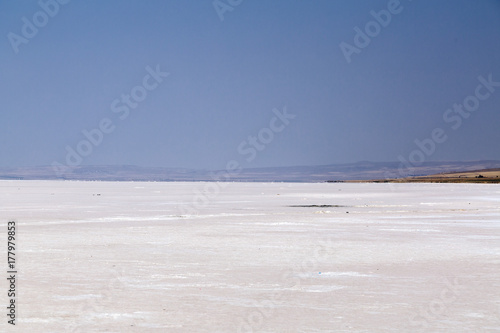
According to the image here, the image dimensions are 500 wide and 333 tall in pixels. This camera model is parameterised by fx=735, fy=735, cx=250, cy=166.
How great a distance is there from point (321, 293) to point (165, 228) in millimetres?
12678

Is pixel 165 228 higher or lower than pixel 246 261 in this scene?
higher

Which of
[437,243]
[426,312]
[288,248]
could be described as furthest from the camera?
[437,243]

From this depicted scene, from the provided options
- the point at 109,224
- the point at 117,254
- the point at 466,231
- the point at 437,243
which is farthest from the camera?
the point at 109,224

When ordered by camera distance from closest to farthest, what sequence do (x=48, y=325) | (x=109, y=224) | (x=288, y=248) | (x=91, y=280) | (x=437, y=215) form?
(x=48, y=325), (x=91, y=280), (x=288, y=248), (x=109, y=224), (x=437, y=215)

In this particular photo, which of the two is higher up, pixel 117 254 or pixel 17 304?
pixel 117 254

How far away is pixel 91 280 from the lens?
11.5m

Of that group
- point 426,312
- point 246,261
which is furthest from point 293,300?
point 246,261

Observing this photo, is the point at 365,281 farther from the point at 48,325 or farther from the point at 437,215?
the point at 437,215

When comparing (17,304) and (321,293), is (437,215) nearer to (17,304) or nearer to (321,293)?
(321,293)

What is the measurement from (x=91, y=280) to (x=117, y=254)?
3799 millimetres

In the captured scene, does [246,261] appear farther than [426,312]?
Yes

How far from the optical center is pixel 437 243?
18.0 m

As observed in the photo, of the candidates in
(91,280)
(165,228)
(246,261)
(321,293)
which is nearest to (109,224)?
(165,228)

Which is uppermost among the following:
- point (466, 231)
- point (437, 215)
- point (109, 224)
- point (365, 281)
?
point (437, 215)
